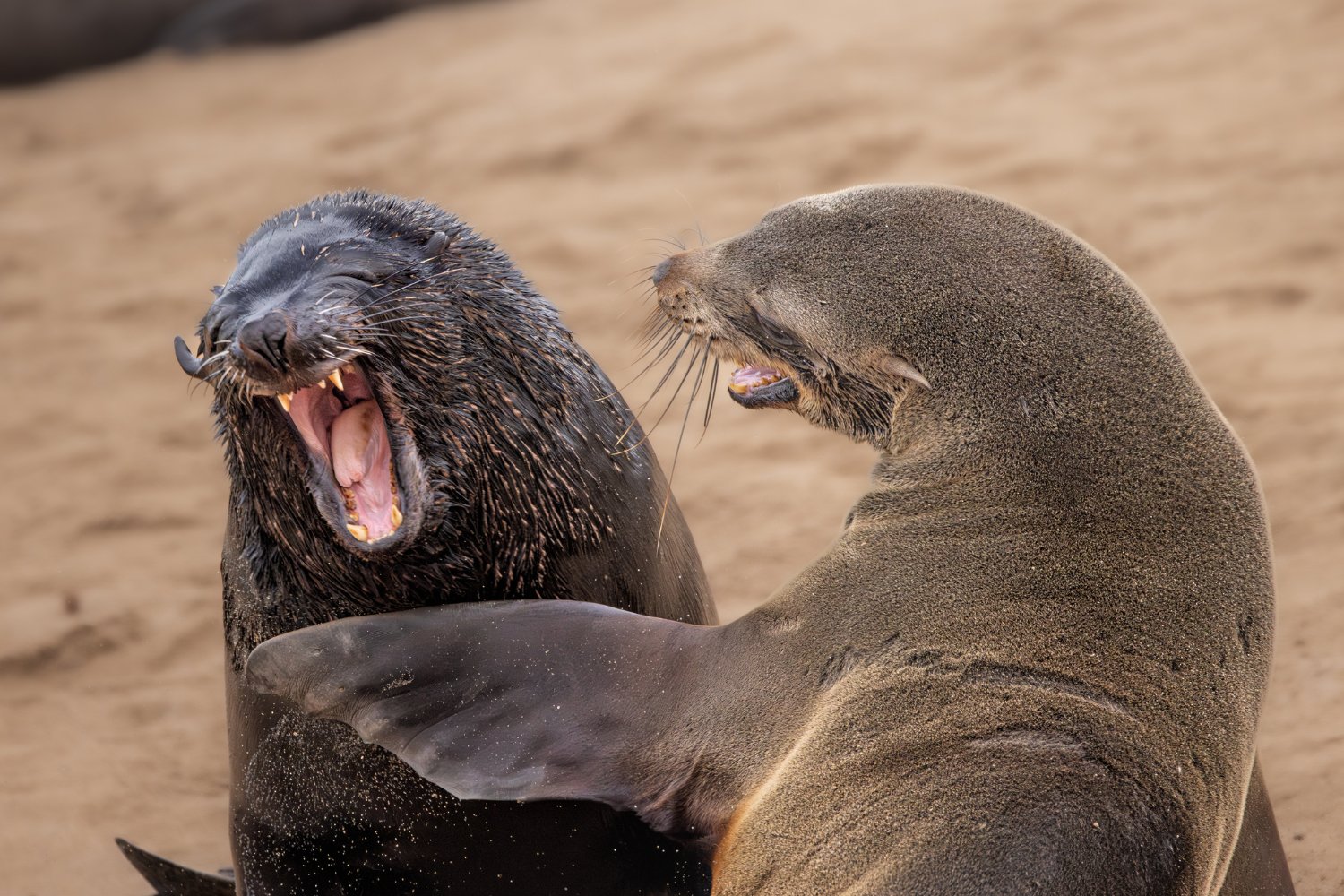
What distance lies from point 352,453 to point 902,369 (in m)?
1.15

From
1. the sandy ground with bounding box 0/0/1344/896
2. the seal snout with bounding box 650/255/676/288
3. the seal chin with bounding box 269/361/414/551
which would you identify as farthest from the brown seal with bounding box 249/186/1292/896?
the sandy ground with bounding box 0/0/1344/896

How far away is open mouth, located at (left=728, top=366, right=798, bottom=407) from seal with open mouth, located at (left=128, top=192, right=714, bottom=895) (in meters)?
0.50

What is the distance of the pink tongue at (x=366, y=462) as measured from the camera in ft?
10.5

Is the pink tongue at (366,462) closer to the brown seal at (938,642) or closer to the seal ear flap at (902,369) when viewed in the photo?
the brown seal at (938,642)

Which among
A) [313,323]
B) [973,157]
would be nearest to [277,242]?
[313,323]

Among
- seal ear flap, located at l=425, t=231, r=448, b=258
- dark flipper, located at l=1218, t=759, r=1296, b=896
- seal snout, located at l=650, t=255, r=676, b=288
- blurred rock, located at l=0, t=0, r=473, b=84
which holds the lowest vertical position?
dark flipper, located at l=1218, t=759, r=1296, b=896

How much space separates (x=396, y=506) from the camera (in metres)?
3.19

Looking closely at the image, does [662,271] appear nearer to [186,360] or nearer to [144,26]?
[186,360]

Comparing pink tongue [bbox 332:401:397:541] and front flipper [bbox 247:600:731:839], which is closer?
front flipper [bbox 247:600:731:839]

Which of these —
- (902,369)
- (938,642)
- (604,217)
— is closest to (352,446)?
(902,369)

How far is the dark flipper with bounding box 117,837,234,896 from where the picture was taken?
378cm

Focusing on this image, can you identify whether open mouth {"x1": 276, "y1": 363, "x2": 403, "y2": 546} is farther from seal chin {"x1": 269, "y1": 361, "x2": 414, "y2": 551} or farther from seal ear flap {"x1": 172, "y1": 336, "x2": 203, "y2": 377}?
seal ear flap {"x1": 172, "y1": 336, "x2": 203, "y2": 377}

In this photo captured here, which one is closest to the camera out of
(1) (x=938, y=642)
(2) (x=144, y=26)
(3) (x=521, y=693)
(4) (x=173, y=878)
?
(1) (x=938, y=642)

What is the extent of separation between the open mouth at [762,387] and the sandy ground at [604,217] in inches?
69.8
